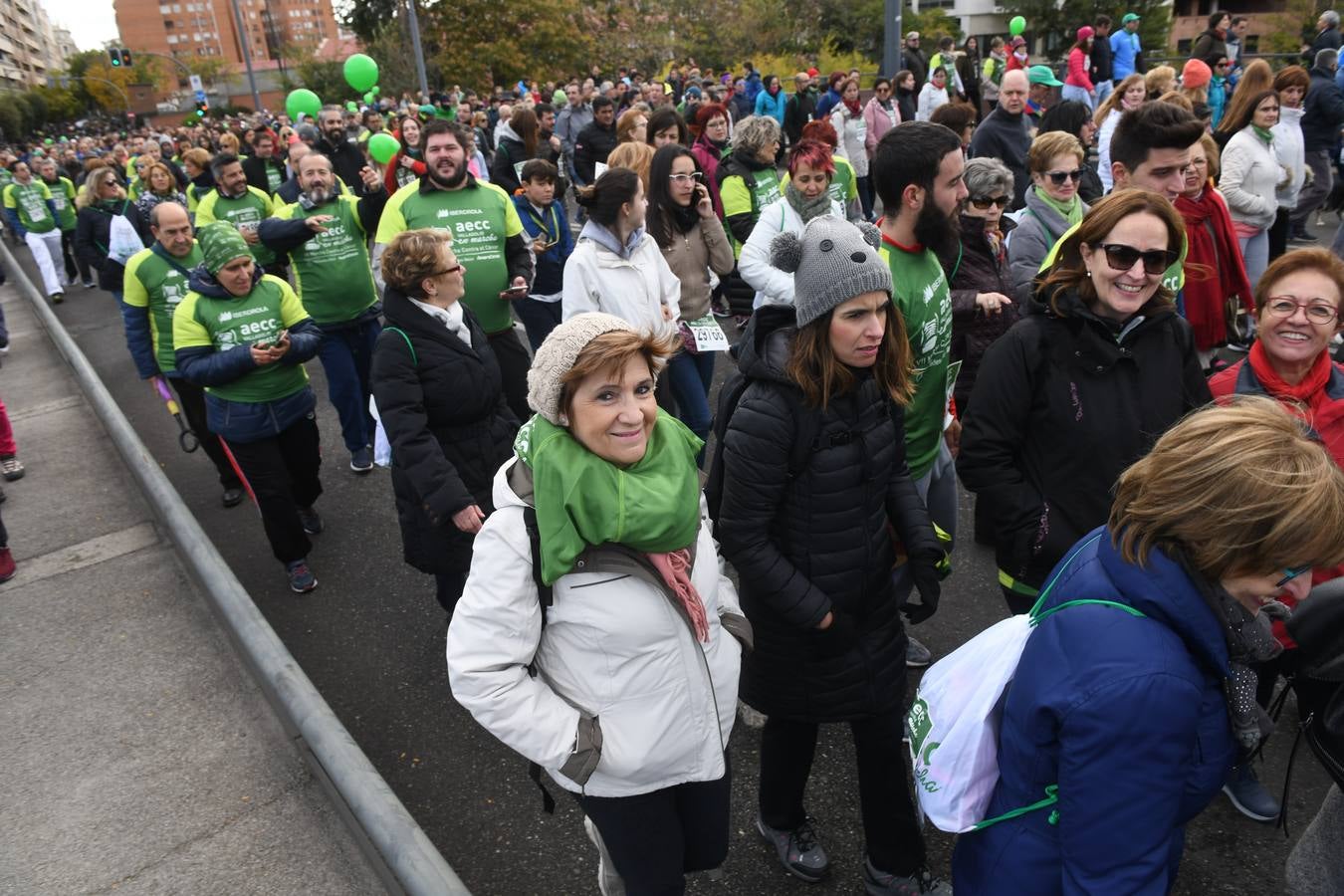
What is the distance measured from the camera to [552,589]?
215 cm

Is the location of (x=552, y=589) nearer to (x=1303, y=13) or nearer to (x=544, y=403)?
(x=544, y=403)

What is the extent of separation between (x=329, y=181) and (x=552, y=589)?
4990 millimetres

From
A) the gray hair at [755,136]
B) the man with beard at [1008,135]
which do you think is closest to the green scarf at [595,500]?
the gray hair at [755,136]

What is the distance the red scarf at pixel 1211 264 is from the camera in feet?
14.0

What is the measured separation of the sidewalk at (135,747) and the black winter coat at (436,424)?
111 cm

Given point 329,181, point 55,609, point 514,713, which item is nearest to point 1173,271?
point 514,713

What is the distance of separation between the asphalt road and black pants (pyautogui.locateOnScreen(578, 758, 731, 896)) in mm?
536

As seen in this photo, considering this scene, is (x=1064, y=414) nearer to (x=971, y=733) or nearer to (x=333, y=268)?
(x=971, y=733)

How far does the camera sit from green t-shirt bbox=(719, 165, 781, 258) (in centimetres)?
623

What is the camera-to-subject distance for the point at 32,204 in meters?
13.8

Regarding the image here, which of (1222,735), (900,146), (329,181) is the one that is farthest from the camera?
(329,181)

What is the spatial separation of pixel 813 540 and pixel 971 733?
83 centimetres

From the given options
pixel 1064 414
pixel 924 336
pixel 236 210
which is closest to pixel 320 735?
pixel 924 336

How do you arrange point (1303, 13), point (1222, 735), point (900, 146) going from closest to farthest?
1. point (1222, 735)
2. point (900, 146)
3. point (1303, 13)
